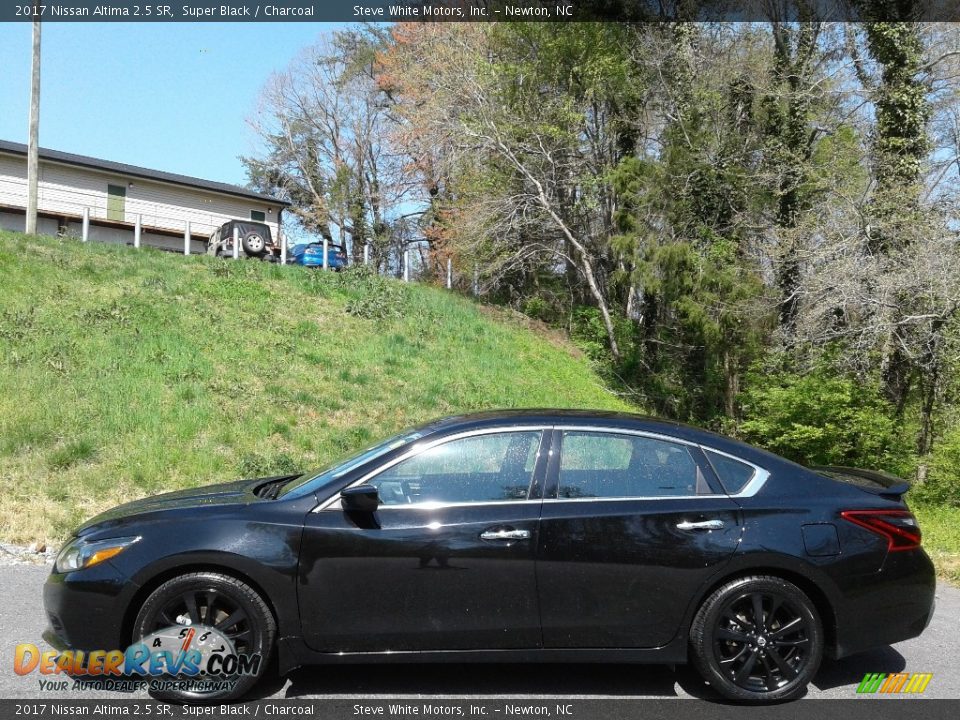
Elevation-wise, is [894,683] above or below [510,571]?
below

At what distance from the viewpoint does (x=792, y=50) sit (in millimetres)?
19047

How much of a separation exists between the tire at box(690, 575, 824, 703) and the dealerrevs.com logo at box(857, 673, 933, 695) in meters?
0.49

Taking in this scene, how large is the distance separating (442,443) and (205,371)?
964 centimetres

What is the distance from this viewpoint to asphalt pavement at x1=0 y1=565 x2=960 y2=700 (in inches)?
167

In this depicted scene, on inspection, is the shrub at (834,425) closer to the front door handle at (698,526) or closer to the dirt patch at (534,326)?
the dirt patch at (534,326)

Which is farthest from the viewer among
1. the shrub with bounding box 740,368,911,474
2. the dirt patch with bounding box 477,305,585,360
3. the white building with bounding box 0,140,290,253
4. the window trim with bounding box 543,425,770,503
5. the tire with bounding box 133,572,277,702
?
the white building with bounding box 0,140,290,253

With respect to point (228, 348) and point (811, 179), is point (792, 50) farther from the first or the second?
point (228, 348)

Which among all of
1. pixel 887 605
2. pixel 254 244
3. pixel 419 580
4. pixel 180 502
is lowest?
pixel 887 605

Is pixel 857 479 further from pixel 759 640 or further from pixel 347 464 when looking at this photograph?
pixel 347 464

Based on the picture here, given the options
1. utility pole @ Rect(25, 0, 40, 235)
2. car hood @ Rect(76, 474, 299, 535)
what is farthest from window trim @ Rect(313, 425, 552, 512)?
utility pole @ Rect(25, 0, 40, 235)

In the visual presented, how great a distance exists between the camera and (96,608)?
161 inches

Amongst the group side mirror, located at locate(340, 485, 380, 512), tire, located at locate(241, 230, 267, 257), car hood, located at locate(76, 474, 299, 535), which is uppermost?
tire, located at locate(241, 230, 267, 257)

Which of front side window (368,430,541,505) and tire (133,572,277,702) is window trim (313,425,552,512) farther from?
tire (133,572,277,702)

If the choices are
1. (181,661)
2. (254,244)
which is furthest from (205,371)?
(254,244)
